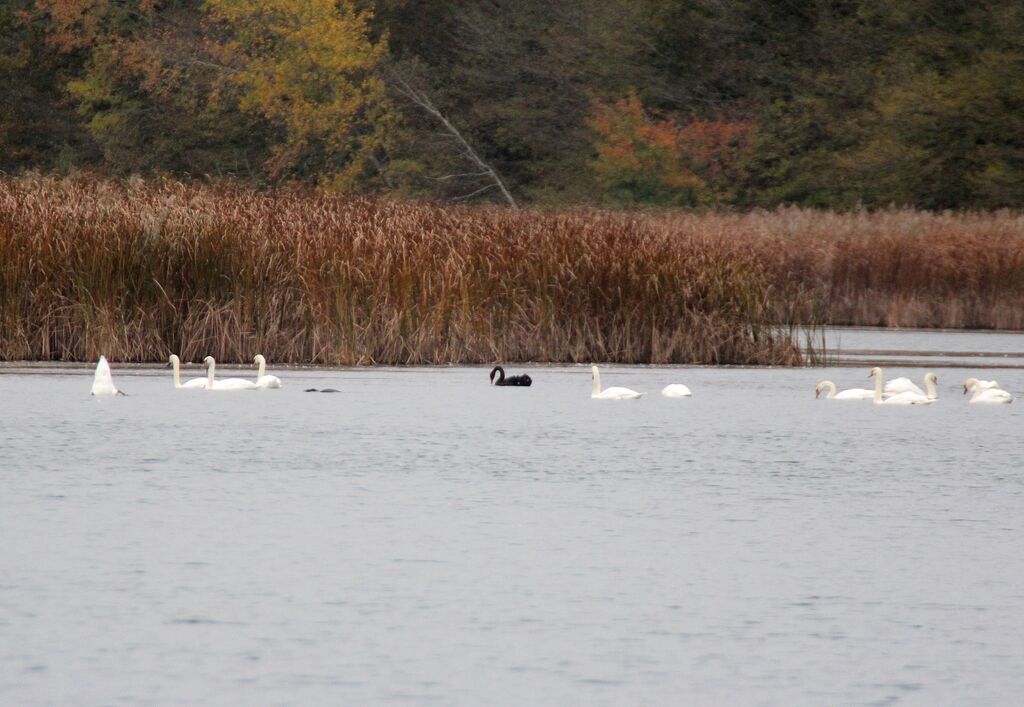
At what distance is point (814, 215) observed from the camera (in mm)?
30031

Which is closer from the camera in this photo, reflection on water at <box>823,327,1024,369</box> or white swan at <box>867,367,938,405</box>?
white swan at <box>867,367,938,405</box>

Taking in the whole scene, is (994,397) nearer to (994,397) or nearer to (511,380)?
(994,397)

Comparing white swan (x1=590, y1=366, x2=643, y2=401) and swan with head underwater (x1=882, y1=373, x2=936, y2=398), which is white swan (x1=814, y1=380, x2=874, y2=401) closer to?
swan with head underwater (x1=882, y1=373, x2=936, y2=398)

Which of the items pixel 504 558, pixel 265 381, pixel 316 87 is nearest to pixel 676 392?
pixel 265 381

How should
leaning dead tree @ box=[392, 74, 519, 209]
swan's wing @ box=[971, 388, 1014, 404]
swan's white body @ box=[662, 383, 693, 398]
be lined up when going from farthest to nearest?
leaning dead tree @ box=[392, 74, 519, 209] → swan's white body @ box=[662, 383, 693, 398] → swan's wing @ box=[971, 388, 1014, 404]

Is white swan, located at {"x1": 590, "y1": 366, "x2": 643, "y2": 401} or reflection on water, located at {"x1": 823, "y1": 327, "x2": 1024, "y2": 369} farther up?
reflection on water, located at {"x1": 823, "y1": 327, "x2": 1024, "y2": 369}

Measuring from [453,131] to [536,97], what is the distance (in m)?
2.73

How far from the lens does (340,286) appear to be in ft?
56.9

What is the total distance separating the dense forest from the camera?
4494cm

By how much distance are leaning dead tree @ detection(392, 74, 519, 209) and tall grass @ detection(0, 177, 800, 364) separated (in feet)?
96.0

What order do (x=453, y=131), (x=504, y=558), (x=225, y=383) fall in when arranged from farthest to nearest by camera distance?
1. (x=453, y=131)
2. (x=225, y=383)
3. (x=504, y=558)

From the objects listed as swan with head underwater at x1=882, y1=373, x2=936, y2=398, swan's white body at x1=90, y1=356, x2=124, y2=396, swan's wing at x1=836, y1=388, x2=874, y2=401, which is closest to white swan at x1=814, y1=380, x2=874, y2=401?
swan's wing at x1=836, y1=388, x2=874, y2=401

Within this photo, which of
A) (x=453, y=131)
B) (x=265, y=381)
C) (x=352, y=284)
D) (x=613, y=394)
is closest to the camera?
(x=613, y=394)

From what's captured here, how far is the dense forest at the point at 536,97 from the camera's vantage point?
4494cm
